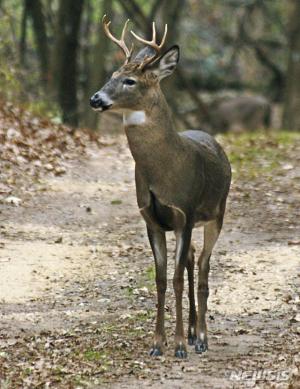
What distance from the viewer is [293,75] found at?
22328 mm

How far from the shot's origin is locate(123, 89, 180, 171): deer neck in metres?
7.26

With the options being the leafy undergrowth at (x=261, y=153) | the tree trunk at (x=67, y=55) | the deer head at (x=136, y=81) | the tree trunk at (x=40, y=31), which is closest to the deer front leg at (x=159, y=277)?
the deer head at (x=136, y=81)

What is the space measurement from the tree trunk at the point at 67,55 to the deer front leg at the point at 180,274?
1516 cm

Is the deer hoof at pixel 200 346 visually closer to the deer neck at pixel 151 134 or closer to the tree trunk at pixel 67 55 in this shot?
the deer neck at pixel 151 134

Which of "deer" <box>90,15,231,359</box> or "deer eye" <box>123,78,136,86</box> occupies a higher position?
"deer eye" <box>123,78,136,86</box>

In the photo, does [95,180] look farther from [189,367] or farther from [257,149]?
[189,367]

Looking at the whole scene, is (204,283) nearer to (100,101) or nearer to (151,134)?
(151,134)

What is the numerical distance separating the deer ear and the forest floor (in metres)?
2.08

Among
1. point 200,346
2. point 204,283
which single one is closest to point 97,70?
point 204,283

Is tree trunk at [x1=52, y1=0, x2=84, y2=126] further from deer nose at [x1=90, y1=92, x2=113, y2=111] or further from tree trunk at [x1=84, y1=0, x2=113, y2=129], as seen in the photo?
deer nose at [x1=90, y1=92, x2=113, y2=111]

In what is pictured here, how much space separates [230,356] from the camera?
747 cm

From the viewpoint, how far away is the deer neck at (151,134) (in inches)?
286

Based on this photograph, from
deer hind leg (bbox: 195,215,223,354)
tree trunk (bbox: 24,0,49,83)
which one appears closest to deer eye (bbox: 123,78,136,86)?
deer hind leg (bbox: 195,215,223,354)

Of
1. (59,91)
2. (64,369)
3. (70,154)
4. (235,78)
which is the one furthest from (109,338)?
(235,78)
